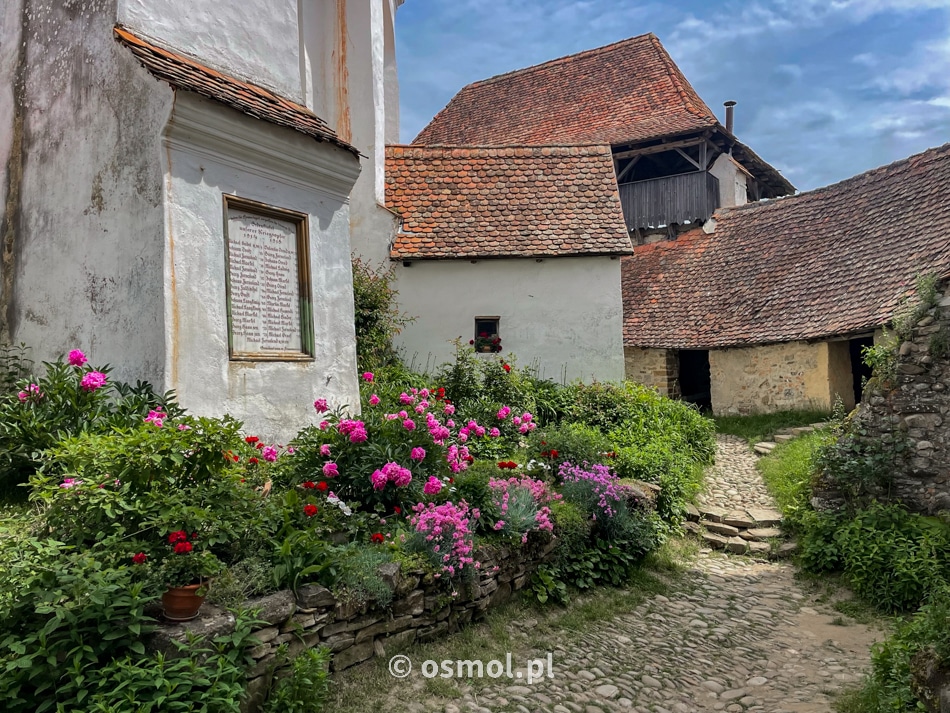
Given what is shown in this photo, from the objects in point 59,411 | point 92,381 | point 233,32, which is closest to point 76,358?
point 92,381

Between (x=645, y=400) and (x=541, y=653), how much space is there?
6.81m

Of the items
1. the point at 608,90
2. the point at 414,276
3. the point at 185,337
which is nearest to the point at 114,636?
the point at 185,337

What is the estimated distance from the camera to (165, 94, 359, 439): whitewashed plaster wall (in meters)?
5.11

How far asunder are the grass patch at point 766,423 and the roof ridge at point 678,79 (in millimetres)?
9312

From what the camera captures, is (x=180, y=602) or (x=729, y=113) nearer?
(x=180, y=602)

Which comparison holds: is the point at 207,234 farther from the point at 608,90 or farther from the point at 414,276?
the point at 608,90

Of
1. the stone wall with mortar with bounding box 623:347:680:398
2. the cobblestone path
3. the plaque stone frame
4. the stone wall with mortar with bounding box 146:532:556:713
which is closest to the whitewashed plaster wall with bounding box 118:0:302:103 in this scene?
the plaque stone frame

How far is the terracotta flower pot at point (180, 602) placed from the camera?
10.8 feet

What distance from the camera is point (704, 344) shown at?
1480 cm

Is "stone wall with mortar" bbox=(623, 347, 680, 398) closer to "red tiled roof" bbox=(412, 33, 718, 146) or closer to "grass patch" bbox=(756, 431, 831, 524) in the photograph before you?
"grass patch" bbox=(756, 431, 831, 524)

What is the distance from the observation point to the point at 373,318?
384 inches

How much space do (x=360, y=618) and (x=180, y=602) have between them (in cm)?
116

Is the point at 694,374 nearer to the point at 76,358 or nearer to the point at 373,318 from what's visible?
the point at 373,318

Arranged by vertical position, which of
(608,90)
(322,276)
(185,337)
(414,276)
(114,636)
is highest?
(608,90)
